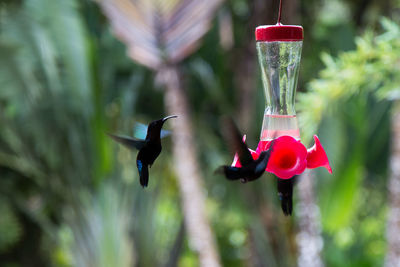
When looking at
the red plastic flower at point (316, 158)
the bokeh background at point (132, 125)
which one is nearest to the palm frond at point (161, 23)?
the bokeh background at point (132, 125)

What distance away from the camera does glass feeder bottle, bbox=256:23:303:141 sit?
1.04 metres

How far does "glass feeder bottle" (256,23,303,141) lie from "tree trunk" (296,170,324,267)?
7.55 feet

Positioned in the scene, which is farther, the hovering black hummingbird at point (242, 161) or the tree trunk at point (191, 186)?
the tree trunk at point (191, 186)

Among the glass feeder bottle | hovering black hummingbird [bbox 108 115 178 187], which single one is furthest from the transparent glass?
hovering black hummingbird [bbox 108 115 178 187]

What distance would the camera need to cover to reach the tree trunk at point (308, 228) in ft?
11.2

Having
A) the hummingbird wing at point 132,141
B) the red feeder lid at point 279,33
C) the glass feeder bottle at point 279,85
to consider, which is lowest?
the hummingbird wing at point 132,141

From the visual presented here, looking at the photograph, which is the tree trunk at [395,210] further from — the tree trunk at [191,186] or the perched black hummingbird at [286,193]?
the perched black hummingbird at [286,193]

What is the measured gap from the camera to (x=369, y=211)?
5.83 m

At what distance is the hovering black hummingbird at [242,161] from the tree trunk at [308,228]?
2.56 meters

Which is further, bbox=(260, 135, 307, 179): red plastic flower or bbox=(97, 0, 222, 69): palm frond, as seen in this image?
bbox=(97, 0, 222, 69): palm frond

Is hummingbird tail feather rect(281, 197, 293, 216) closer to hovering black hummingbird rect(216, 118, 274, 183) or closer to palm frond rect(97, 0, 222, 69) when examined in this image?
hovering black hummingbird rect(216, 118, 274, 183)

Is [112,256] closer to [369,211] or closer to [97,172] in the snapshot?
[97,172]

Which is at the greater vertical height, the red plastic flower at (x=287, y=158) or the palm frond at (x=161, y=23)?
the palm frond at (x=161, y=23)

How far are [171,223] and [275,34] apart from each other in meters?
5.48
